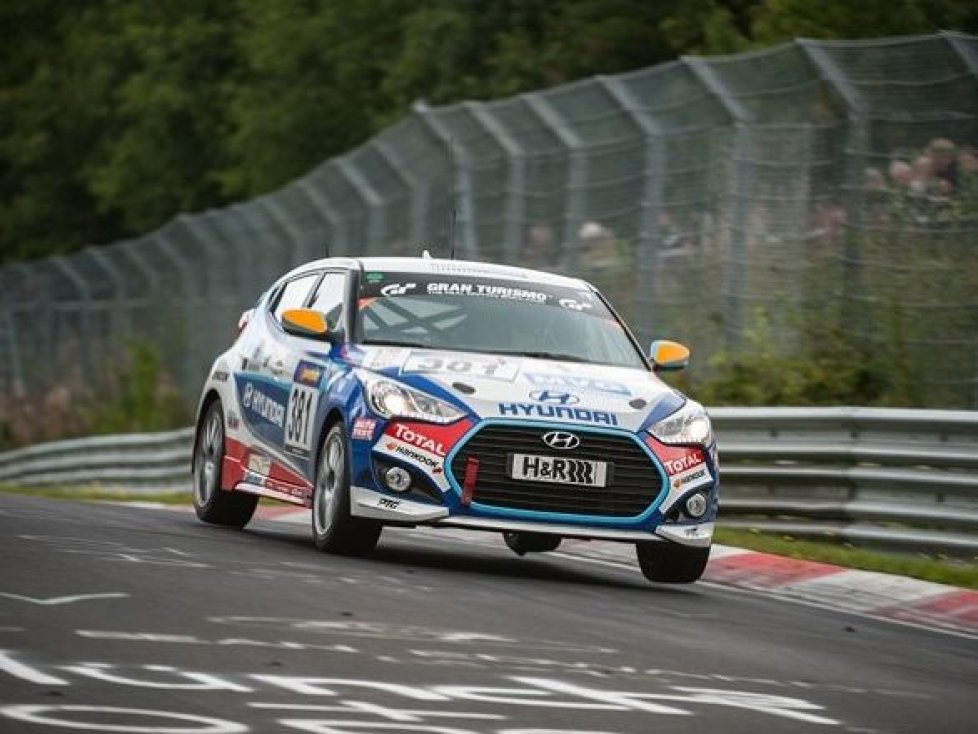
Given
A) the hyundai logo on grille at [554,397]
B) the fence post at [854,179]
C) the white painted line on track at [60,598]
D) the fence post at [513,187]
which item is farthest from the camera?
the fence post at [513,187]

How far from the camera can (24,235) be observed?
62.3 meters

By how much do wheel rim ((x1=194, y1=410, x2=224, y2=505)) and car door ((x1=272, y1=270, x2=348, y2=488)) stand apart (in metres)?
0.95

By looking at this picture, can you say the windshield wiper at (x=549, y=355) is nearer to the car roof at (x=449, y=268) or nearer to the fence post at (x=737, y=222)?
the car roof at (x=449, y=268)

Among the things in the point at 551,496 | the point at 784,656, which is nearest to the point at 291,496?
the point at 551,496

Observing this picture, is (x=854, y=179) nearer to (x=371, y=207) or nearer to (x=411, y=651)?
(x=371, y=207)

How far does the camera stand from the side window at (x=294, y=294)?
15.2 metres

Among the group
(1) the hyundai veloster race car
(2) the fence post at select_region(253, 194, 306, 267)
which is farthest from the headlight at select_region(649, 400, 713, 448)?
(2) the fence post at select_region(253, 194, 306, 267)

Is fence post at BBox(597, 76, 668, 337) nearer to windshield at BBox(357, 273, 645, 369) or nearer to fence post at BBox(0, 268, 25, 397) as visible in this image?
windshield at BBox(357, 273, 645, 369)

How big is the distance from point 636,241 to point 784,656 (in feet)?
35.2

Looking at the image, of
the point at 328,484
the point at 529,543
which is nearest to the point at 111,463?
the point at 529,543

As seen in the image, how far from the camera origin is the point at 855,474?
16.1 m

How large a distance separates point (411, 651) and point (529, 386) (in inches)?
144

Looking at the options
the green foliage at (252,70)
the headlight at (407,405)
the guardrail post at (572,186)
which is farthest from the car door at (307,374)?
the green foliage at (252,70)

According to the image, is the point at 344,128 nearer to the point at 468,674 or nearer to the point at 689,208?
the point at 689,208
